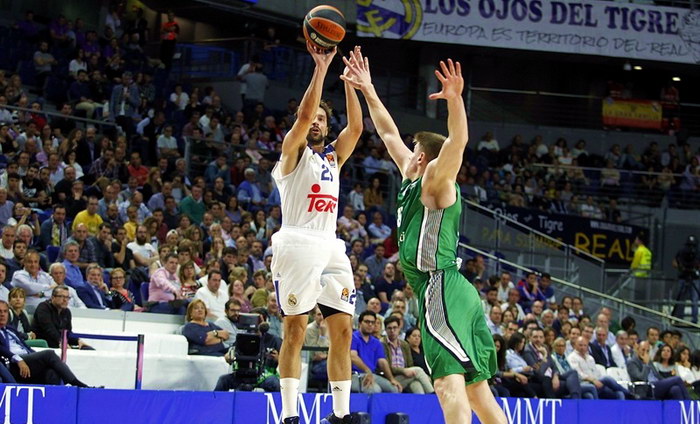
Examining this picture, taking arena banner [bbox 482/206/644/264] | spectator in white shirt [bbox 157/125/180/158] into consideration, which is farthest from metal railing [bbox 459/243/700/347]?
spectator in white shirt [bbox 157/125/180/158]

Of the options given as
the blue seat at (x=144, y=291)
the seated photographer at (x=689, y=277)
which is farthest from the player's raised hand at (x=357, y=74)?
the seated photographer at (x=689, y=277)

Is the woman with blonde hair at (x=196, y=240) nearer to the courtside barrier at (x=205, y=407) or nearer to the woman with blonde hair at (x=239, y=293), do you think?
the woman with blonde hair at (x=239, y=293)

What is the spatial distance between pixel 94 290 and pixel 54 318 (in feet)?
5.40

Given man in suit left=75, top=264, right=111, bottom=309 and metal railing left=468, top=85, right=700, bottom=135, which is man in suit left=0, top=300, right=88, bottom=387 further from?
metal railing left=468, top=85, right=700, bottom=135

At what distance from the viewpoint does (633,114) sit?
3155 centimetres

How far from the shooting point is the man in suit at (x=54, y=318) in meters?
11.9

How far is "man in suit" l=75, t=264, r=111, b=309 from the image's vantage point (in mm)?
13570

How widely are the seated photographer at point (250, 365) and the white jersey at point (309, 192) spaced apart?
297 cm

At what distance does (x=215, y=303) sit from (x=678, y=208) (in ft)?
57.0

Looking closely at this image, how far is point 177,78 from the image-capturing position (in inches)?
996

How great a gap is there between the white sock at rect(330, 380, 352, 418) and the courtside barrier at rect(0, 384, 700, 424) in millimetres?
2543

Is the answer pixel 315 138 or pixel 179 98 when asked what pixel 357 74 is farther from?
pixel 179 98

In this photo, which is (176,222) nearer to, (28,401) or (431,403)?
(431,403)

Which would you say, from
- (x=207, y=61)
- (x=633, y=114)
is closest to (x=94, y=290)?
(x=207, y=61)
